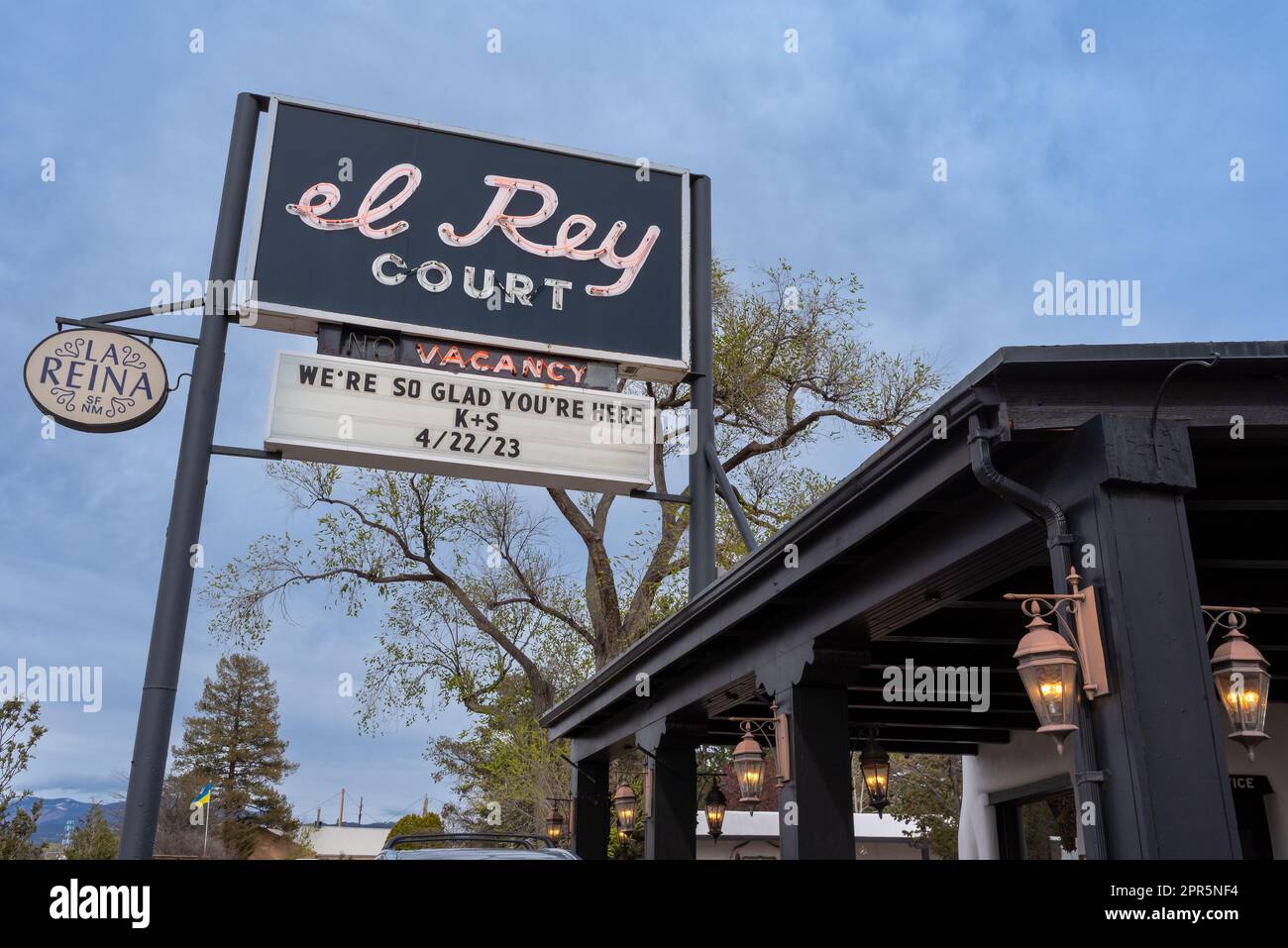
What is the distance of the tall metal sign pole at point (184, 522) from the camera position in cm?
826

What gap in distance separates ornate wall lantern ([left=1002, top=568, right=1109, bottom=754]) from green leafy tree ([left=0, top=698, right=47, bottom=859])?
1508 centimetres

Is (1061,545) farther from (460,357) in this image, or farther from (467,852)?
(460,357)

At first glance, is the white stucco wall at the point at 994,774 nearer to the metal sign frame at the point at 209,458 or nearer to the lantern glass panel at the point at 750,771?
the lantern glass panel at the point at 750,771

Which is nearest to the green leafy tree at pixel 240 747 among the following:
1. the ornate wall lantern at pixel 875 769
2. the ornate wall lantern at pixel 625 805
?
the ornate wall lantern at pixel 625 805

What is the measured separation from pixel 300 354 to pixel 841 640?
550cm

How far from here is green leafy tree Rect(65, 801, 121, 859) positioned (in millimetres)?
25844

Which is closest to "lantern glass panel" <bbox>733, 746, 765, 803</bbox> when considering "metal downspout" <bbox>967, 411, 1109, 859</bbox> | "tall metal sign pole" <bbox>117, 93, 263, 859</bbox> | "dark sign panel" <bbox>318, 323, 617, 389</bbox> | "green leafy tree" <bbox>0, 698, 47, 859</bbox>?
"dark sign panel" <bbox>318, 323, 617, 389</bbox>

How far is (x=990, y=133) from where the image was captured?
444 feet

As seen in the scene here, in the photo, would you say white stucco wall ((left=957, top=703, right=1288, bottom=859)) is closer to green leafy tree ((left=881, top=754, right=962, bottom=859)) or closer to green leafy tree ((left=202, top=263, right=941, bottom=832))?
green leafy tree ((left=881, top=754, right=962, bottom=859))

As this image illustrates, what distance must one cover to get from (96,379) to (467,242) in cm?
374

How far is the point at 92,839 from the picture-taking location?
2750 centimetres

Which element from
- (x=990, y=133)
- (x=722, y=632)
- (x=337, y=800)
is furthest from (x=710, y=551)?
(x=990, y=133)

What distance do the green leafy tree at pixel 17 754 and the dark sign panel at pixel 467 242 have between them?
29.4 ft

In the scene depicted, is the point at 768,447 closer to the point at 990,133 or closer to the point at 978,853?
the point at 978,853
